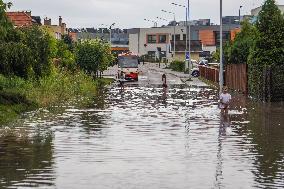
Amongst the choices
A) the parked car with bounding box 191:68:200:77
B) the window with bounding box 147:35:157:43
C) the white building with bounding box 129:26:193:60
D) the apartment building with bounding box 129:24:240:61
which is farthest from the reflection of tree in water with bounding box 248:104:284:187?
the window with bounding box 147:35:157:43

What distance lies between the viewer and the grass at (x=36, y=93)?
3164 centimetres

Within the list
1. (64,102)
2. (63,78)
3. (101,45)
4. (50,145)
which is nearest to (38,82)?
(64,102)

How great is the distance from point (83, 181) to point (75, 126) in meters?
12.0

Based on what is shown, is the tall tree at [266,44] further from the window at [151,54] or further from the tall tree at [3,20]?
the window at [151,54]

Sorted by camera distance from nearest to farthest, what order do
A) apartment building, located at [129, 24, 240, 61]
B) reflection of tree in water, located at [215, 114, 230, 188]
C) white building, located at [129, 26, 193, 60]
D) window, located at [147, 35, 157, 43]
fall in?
1. reflection of tree in water, located at [215, 114, 230, 188]
2. apartment building, located at [129, 24, 240, 61]
3. white building, located at [129, 26, 193, 60]
4. window, located at [147, 35, 157, 43]

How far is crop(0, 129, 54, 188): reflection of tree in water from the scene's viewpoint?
588 inches

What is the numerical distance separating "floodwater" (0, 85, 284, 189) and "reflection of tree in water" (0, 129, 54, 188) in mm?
19

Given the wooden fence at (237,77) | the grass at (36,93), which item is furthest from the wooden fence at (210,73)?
the grass at (36,93)

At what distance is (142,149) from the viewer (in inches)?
784

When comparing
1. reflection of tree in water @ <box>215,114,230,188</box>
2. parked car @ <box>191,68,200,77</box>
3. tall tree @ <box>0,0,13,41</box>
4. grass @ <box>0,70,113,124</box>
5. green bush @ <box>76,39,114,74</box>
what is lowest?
parked car @ <box>191,68,200,77</box>

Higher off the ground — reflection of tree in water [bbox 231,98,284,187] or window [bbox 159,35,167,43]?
window [bbox 159,35,167,43]

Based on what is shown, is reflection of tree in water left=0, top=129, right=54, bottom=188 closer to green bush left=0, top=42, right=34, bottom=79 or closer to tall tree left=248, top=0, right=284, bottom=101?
green bush left=0, top=42, right=34, bottom=79

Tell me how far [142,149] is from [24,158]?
339 cm

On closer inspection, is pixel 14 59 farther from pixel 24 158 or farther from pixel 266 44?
pixel 266 44
